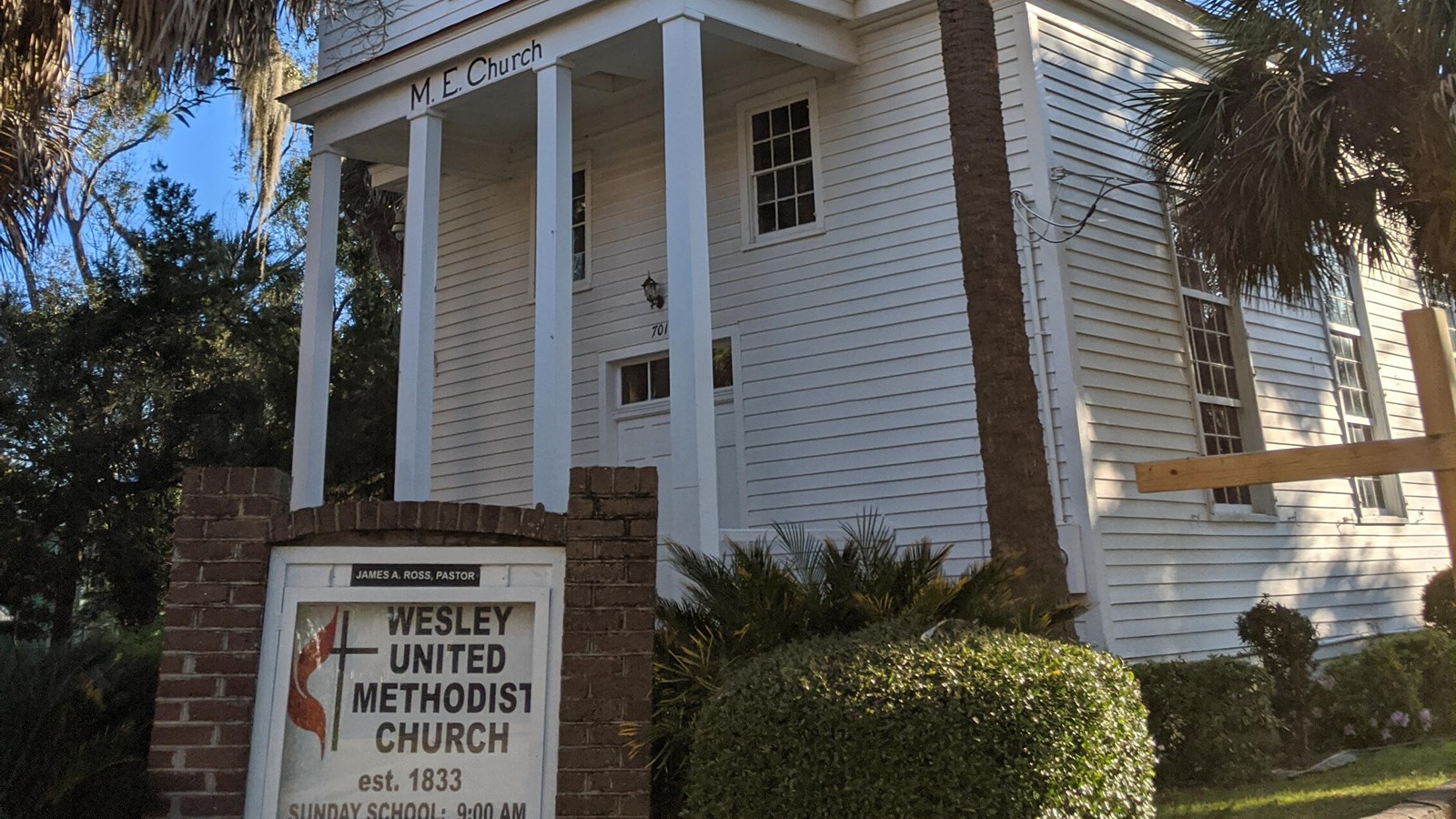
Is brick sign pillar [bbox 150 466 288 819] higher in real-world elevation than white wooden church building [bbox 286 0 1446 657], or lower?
lower

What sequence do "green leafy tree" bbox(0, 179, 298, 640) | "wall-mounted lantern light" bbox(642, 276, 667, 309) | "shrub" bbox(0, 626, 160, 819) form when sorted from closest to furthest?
"shrub" bbox(0, 626, 160, 819) < "wall-mounted lantern light" bbox(642, 276, 667, 309) < "green leafy tree" bbox(0, 179, 298, 640)

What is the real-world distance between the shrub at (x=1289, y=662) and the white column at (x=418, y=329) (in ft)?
23.6

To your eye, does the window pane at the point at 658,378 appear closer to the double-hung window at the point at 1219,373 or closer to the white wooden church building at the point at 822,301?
the white wooden church building at the point at 822,301

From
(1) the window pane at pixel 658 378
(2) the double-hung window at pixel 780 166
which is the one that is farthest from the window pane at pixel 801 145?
(1) the window pane at pixel 658 378

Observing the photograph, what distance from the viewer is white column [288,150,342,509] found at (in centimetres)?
1135

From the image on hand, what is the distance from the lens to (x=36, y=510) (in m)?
13.9

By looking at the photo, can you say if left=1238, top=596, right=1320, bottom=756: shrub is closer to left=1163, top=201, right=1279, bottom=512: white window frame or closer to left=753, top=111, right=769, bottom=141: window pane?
left=1163, top=201, right=1279, bottom=512: white window frame

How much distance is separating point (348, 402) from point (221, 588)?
509 inches

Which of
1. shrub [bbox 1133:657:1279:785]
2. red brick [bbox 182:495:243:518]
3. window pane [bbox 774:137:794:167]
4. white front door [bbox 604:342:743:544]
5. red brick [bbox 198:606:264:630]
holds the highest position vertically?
window pane [bbox 774:137:794:167]

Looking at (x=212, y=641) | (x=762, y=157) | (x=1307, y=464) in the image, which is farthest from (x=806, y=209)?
(x=212, y=641)

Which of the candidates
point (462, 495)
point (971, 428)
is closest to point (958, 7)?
point (971, 428)

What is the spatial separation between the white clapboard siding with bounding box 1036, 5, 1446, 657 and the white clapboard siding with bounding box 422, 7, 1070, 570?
0.58 metres

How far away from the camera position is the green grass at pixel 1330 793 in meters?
6.39

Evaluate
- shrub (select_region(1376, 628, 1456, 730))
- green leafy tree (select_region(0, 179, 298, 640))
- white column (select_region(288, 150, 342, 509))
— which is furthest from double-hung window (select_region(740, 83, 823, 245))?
green leafy tree (select_region(0, 179, 298, 640))
